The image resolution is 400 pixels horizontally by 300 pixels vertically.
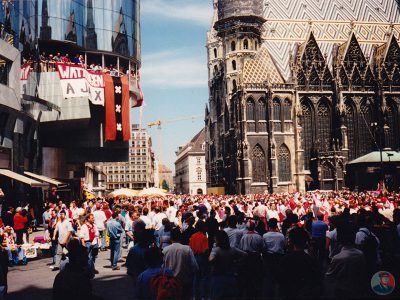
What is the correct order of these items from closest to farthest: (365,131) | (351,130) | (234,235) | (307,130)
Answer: (234,235)
(307,130)
(351,130)
(365,131)

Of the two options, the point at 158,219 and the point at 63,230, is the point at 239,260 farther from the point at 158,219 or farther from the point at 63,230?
the point at 158,219

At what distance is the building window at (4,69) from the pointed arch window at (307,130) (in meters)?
44.6

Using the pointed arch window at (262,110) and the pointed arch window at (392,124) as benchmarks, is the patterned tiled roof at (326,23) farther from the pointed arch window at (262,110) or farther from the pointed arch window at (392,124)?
the pointed arch window at (392,124)

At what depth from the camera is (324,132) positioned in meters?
64.1

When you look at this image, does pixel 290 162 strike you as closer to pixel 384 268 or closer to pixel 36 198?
pixel 36 198

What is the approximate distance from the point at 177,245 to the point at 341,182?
180ft

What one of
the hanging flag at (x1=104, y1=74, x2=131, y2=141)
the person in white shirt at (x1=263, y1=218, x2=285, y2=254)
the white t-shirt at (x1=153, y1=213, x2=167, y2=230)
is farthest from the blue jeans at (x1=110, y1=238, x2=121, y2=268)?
the hanging flag at (x1=104, y1=74, x2=131, y2=141)

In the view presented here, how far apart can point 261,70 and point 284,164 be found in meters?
12.2

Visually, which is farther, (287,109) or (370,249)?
(287,109)

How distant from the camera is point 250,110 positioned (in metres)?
60.2

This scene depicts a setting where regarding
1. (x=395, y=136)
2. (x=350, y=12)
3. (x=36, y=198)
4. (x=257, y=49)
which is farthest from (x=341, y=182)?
(x=36, y=198)

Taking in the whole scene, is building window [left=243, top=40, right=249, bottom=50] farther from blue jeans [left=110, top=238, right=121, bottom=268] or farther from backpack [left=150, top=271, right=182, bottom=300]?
backpack [left=150, top=271, right=182, bottom=300]

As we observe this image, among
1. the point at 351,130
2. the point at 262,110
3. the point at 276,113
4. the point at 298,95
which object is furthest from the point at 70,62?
the point at 351,130

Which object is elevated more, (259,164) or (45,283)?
(259,164)
